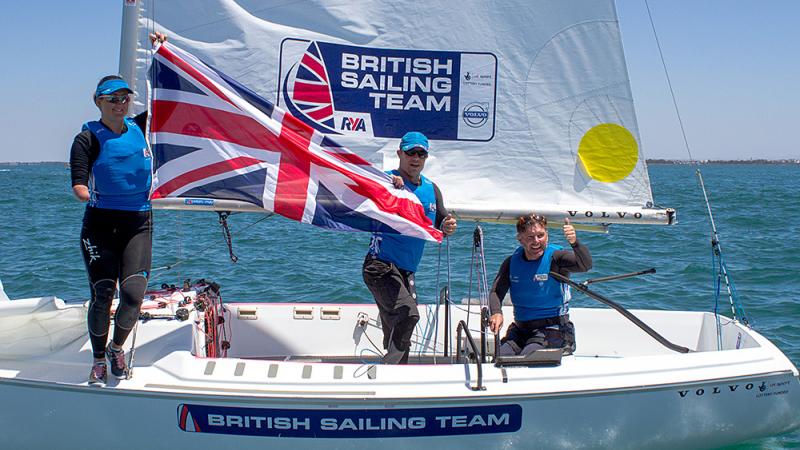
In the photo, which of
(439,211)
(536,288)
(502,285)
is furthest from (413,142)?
(536,288)

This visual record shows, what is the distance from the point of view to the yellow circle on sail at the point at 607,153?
5.18 metres

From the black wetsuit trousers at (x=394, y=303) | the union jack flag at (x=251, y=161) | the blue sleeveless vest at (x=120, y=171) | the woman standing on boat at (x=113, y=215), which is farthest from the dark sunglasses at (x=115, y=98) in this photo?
the black wetsuit trousers at (x=394, y=303)

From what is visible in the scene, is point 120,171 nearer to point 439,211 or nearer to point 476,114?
point 439,211

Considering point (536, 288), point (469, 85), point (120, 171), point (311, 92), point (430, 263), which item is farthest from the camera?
point (430, 263)

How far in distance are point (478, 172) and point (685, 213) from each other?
17.8m

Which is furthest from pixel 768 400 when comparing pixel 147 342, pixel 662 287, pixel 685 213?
pixel 685 213

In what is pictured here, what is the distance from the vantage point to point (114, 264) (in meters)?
4.00

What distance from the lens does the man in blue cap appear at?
15.0ft

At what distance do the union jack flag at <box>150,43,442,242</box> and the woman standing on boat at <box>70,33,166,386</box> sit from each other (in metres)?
0.38

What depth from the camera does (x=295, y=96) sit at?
5012mm

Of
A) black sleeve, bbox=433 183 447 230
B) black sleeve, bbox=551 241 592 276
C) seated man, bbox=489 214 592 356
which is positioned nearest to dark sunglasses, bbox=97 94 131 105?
black sleeve, bbox=433 183 447 230

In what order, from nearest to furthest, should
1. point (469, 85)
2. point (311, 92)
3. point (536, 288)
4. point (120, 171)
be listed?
1. point (120, 171)
2. point (536, 288)
3. point (311, 92)
4. point (469, 85)

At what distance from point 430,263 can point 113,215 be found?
26.0 feet

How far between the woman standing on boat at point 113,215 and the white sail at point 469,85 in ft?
3.59
